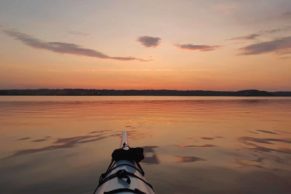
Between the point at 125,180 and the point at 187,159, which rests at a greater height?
the point at 125,180

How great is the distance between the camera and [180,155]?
43.2 ft

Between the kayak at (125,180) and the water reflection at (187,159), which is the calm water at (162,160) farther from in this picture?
the kayak at (125,180)

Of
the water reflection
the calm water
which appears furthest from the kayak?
the water reflection

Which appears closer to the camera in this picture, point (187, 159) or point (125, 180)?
point (125, 180)

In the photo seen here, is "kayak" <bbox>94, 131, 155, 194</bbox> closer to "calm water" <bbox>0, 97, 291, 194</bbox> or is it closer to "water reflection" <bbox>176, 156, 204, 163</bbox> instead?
"calm water" <bbox>0, 97, 291, 194</bbox>

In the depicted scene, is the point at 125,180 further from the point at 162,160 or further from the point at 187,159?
the point at 187,159

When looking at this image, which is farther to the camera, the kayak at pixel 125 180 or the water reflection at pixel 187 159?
the water reflection at pixel 187 159

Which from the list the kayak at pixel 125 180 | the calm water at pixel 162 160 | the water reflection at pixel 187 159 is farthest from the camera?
the water reflection at pixel 187 159

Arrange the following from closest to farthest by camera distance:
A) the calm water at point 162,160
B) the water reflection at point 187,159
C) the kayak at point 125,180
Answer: the kayak at point 125,180
the calm water at point 162,160
the water reflection at point 187,159

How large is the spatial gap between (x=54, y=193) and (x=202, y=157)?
6.67 metres

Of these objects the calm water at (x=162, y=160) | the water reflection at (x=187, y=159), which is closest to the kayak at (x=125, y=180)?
the calm water at (x=162, y=160)

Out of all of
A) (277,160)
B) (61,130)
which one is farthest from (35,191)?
(61,130)

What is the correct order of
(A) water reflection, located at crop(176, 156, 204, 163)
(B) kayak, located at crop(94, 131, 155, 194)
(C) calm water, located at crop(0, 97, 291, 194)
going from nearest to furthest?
(B) kayak, located at crop(94, 131, 155, 194)
(C) calm water, located at crop(0, 97, 291, 194)
(A) water reflection, located at crop(176, 156, 204, 163)

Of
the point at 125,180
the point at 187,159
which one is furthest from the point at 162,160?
the point at 125,180
